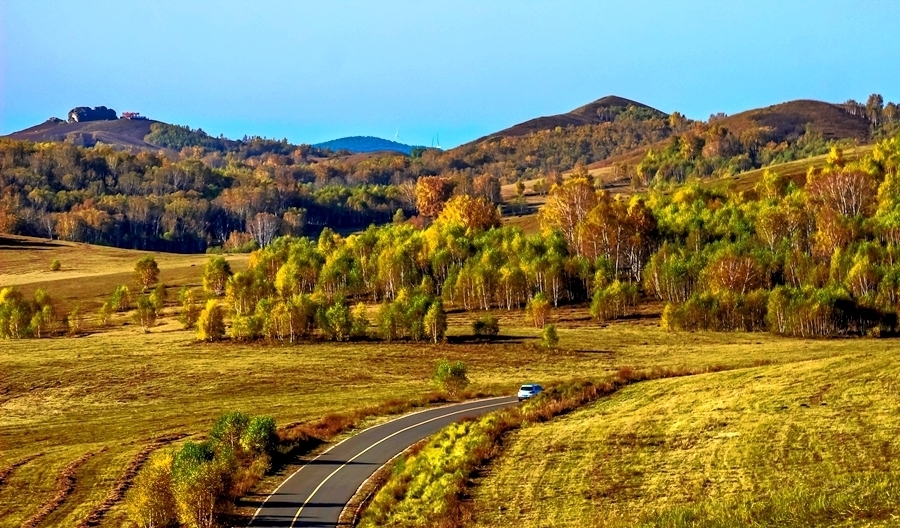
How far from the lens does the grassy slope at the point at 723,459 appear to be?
29.6m

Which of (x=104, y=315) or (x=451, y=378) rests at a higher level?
(x=104, y=315)

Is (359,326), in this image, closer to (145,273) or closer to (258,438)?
(258,438)

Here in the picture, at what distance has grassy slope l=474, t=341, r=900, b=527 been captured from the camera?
29609 millimetres

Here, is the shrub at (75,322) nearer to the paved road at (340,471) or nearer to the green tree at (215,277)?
the green tree at (215,277)

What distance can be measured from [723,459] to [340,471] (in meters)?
21.9

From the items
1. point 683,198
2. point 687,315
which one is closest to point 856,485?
point 687,315

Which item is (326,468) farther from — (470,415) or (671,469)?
(671,469)

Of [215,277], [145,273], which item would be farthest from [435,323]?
[145,273]

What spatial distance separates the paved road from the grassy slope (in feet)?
27.2

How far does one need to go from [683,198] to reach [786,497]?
17066 cm

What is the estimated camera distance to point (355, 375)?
3504 inches

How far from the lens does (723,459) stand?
38219 mm

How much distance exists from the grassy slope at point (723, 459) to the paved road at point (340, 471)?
828 cm

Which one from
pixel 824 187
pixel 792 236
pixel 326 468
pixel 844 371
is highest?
pixel 824 187
